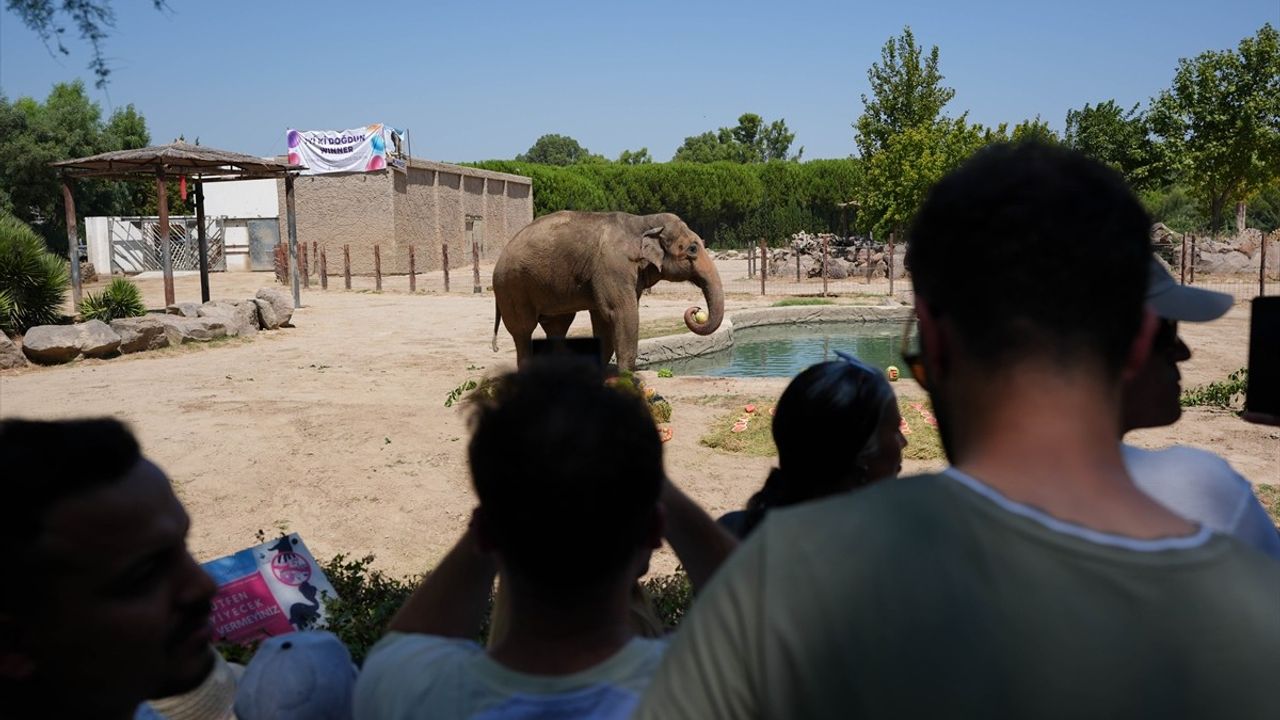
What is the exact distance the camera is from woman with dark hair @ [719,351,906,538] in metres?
2.21

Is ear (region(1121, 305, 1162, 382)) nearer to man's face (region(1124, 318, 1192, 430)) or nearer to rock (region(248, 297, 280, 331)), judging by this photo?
man's face (region(1124, 318, 1192, 430))

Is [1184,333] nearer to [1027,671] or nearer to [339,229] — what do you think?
[1027,671]

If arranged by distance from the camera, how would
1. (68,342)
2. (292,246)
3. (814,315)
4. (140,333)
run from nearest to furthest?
(68,342), (140,333), (814,315), (292,246)

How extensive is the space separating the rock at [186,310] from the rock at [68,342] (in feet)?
8.59

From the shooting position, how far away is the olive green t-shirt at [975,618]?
981 mm

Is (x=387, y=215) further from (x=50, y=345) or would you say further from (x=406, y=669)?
(x=406, y=669)

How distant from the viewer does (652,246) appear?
33.7ft

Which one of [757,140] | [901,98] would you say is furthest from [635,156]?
[901,98]

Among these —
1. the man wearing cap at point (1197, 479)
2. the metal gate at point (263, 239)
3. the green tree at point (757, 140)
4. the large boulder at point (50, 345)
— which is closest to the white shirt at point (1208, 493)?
the man wearing cap at point (1197, 479)

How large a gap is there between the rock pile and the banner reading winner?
14.9 meters

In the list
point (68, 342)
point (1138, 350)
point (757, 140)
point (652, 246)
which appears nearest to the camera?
point (1138, 350)

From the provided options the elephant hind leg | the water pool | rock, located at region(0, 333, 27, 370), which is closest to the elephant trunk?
the elephant hind leg

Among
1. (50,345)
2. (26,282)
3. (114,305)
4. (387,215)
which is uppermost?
(387,215)

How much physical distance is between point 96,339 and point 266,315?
151 inches
